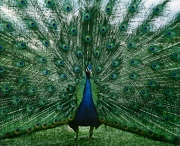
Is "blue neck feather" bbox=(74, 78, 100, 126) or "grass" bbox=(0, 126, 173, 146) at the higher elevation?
"blue neck feather" bbox=(74, 78, 100, 126)

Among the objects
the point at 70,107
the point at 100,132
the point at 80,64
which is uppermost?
the point at 80,64

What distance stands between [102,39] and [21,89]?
1259 mm

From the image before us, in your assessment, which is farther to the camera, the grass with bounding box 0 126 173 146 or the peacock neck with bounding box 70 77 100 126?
the grass with bounding box 0 126 173 146

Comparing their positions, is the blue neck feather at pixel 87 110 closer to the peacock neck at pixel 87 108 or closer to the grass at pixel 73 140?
the peacock neck at pixel 87 108

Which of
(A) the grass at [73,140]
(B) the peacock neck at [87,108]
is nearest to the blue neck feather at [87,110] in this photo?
(B) the peacock neck at [87,108]

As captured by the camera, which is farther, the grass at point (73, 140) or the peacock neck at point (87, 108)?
the grass at point (73, 140)

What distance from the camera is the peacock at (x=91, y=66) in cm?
439

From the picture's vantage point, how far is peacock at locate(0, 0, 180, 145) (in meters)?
4.39

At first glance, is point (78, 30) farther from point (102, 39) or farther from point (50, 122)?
point (50, 122)

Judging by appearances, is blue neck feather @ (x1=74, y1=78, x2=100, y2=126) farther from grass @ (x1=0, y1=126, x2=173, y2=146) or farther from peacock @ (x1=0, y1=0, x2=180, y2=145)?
grass @ (x1=0, y1=126, x2=173, y2=146)

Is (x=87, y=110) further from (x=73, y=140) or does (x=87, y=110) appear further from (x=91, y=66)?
(x=73, y=140)

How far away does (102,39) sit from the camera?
449 centimetres

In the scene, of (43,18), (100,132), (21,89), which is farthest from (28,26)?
(100,132)

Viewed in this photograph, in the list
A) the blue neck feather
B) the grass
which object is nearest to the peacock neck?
the blue neck feather
